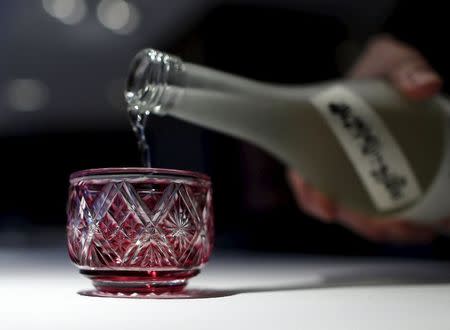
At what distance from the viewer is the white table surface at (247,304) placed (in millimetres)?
336

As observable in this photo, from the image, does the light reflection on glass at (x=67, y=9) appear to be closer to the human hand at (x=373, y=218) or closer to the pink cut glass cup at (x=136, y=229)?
the human hand at (x=373, y=218)

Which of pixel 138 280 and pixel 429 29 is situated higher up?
pixel 429 29

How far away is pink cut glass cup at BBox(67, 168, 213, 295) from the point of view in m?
0.43

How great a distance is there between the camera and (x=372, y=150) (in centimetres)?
68

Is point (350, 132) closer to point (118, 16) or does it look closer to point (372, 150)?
point (372, 150)

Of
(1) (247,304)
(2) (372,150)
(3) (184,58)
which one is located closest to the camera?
(1) (247,304)

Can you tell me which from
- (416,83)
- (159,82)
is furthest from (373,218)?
(159,82)

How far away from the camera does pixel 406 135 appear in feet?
2.44

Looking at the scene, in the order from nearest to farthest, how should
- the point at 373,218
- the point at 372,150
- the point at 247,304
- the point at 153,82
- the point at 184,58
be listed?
1. the point at 247,304
2. the point at 153,82
3. the point at 372,150
4. the point at 373,218
5. the point at 184,58

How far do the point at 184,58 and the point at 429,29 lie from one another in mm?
694

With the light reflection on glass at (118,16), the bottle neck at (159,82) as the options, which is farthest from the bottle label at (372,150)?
the light reflection on glass at (118,16)

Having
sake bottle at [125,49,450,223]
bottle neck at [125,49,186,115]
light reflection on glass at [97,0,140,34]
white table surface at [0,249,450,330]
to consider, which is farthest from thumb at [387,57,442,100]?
light reflection on glass at [97,0,140,34]

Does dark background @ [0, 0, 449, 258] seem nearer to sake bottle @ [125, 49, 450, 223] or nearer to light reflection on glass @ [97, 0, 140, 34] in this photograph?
light reflection on glass @ [97, 0, 140, 34]

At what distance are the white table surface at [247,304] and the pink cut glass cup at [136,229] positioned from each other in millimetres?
21
